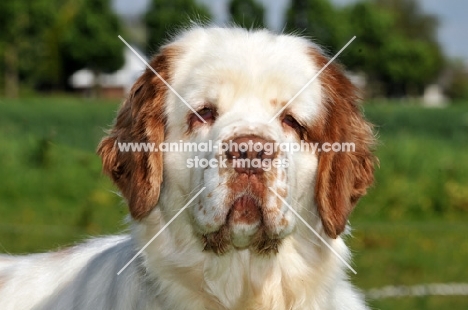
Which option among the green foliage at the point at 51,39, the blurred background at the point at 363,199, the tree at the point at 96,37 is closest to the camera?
the blurred background at the point at 363,199

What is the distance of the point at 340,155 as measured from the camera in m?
3.84

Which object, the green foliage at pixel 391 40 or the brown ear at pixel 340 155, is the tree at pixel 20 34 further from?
the brown ear at pixel 340 155

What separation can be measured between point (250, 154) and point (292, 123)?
487mm

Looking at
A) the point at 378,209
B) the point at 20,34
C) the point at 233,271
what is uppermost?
the point at 20,34

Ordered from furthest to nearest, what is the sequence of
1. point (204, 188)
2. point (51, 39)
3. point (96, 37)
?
point (51, 39)
point (96, 37)
point (204, 188)

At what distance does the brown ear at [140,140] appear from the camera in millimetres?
3738

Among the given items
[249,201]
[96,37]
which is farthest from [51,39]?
[249,201]

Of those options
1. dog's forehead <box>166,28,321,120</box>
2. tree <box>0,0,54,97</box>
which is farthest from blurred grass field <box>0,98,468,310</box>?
tree <box>0,0,54,97</box>

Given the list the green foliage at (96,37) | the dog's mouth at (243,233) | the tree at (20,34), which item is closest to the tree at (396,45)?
the green foliage at (96,37)

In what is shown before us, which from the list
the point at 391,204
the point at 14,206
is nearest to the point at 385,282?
the point at 391,204

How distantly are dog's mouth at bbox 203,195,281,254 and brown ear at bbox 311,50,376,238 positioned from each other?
0.32 m

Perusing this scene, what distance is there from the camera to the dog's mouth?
3.40m

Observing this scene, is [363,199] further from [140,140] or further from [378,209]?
[140,140]

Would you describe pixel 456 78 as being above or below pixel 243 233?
below
